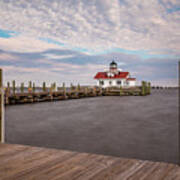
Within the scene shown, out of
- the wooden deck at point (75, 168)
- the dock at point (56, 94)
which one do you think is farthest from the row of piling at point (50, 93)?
the wooden deck at point (75, 168)

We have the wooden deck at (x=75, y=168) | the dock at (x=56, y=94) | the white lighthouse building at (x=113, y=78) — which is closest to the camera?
the wooden deck at (x=75, y=168)

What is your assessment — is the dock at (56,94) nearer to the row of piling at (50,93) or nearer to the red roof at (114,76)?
the row of piling at (50,93)

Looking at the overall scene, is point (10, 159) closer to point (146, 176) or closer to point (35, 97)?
point (146, 176)

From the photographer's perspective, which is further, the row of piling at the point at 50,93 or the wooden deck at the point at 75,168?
the row of piling at the point at 50,93

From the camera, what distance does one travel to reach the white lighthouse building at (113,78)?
54.8 meters

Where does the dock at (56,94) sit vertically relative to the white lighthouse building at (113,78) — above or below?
below

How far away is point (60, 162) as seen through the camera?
327cm

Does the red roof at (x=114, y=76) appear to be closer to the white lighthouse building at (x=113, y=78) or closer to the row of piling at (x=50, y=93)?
the white lighthouse building at (x=113, y=78)

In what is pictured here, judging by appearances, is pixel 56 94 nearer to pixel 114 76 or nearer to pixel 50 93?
pixel 50 93

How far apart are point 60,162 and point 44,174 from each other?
1.56ft

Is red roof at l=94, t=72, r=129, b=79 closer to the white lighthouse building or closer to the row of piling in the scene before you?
the white lighthouse building

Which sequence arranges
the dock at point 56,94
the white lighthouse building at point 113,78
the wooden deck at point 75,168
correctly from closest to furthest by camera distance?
1. the wooden deck at point 75,168
2. the dock at point 56,94
3. the white lighthouse building at point 113,78

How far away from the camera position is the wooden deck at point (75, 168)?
2744 millimetres

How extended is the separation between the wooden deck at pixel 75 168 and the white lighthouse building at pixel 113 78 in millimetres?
51658
